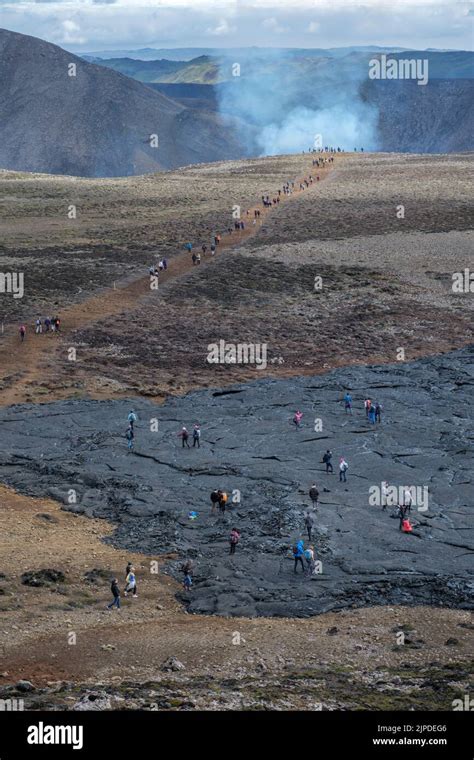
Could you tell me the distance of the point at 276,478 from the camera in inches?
1560

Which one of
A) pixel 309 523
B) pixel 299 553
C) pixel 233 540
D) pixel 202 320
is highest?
pixel 202 320

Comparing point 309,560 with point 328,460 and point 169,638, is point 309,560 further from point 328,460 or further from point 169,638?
point 328,460

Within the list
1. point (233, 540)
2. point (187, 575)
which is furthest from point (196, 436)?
point (187, 575)

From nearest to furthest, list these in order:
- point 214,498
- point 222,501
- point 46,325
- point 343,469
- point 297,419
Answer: point 222,501 < point 214,498 < point 343,469 < point 297,419 < point 46,325

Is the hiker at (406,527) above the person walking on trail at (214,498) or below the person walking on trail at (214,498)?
below

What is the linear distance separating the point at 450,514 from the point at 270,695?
1432 centimetres

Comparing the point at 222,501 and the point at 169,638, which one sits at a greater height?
the point at 222,501

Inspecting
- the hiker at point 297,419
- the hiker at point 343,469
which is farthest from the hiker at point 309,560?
the hiker at point 297,419

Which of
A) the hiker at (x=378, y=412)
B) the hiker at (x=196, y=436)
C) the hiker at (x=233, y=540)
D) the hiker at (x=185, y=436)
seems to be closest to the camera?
the hiker at (x=233, y=540)

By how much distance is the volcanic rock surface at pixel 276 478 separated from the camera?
105 feet

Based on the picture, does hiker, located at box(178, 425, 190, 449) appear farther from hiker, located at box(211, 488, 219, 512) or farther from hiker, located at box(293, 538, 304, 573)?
hiker, located at box(293, 538, 304, 573)

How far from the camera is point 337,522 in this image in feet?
117

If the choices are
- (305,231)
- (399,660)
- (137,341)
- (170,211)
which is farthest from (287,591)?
(170,211)

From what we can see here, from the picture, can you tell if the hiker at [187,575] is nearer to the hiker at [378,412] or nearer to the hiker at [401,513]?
the hiker at [401,513]
